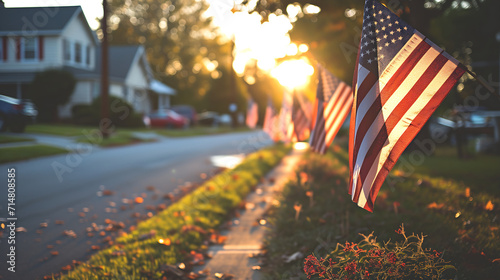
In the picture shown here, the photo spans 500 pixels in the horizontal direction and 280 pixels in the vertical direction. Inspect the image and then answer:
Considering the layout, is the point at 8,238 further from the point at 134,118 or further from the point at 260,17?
the point at 134,118

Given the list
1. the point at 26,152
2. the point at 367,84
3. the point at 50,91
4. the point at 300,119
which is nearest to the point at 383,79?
the point at 367,84

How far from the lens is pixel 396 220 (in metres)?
5.78

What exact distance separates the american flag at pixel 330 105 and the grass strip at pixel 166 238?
7.30ft

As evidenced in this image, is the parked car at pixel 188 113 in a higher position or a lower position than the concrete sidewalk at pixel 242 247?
lower

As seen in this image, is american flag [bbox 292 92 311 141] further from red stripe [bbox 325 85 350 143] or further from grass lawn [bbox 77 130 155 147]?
grass lawn [bbox 77 130 155 147]

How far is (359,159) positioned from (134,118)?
95.6 ft

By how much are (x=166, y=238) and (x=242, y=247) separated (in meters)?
1.00

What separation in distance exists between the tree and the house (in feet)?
1.56

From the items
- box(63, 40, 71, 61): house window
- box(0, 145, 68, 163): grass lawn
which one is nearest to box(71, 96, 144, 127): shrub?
box(63, 40, 71, 61): house window

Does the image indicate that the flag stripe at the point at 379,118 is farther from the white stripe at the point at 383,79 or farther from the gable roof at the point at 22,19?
the gable roof at the point at 22,19

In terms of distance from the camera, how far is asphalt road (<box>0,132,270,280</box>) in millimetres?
5734

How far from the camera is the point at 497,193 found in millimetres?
7555

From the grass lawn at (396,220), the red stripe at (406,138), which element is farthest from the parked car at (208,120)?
the red stripe at (406,138)

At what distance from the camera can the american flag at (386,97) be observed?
12.6 feet
